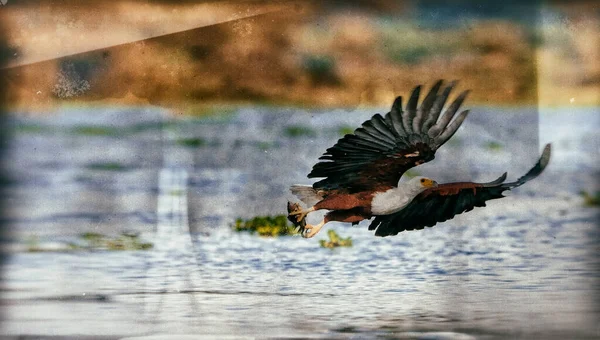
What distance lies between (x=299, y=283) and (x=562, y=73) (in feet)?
4.89

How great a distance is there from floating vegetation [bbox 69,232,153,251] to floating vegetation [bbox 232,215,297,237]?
41 cm

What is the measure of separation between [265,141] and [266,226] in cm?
37

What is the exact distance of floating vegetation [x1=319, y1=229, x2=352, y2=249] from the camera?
14.9 ft

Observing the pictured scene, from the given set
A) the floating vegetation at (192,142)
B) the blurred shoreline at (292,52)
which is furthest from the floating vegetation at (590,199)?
the floating vegetation at (192,142)

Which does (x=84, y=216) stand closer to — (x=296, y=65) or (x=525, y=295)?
(x=296, y=65)

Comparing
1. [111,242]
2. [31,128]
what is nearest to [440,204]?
[111,242]

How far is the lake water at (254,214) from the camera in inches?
176

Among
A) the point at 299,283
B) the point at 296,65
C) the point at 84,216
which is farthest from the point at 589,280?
the point at 84,216

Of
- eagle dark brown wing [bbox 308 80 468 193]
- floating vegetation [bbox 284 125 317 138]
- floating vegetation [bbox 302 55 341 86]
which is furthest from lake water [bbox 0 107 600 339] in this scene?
eagle dark brown wing [bbox 308 80 468 193]

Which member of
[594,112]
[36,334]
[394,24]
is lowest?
[36,334]

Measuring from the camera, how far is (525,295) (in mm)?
4520

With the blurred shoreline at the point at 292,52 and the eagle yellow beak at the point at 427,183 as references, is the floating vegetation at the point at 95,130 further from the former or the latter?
the eagle yellow beak at the point at 427,183

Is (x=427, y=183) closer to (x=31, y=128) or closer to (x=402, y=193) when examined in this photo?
(x=402, y=193)

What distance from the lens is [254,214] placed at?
455 cm
